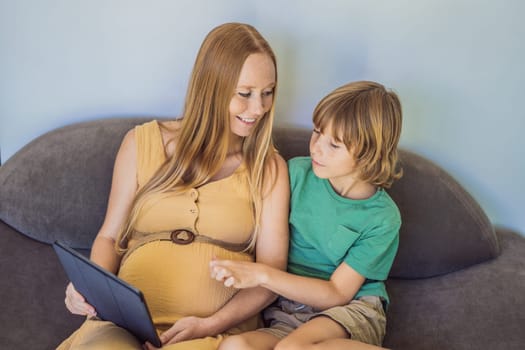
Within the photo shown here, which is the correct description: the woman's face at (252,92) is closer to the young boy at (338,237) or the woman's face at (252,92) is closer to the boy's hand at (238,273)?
the young boy at (338,237)

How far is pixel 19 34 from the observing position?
5.97 ft

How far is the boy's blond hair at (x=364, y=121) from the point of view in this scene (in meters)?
1.42

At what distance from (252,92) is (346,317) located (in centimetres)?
59

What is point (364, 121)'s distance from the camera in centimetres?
142

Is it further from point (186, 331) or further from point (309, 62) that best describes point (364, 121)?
point (186, 331)

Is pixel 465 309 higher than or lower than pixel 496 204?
lower

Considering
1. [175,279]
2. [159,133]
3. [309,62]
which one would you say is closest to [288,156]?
[309,62]

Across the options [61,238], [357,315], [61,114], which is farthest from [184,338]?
[61,114]

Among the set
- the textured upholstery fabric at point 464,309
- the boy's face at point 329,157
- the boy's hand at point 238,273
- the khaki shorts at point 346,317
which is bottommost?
the textured upholstery fabric at point 464,309

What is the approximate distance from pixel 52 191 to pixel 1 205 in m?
0.17

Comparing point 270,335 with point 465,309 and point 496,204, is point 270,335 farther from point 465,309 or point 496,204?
point 496,204

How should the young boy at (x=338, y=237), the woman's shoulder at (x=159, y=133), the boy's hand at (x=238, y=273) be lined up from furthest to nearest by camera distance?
the woman's shoulder at (x=159, y=133), the young boy at (x=338, y=237), the boy's hand at (x=238, y=273)

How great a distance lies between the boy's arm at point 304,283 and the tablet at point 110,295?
0.22 m

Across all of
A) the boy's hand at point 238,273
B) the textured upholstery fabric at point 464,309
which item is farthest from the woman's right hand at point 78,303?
the textured upholstery fabric at point 464,309
